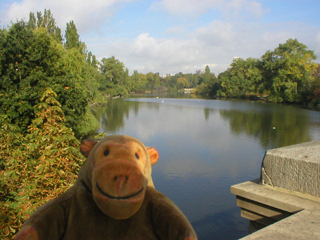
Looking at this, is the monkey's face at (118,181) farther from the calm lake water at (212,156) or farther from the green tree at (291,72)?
the green tree at (291,72)

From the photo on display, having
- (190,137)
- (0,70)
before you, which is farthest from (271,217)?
(190,137)

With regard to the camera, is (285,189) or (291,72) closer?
(285,189)

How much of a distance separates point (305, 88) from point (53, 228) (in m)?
37.1

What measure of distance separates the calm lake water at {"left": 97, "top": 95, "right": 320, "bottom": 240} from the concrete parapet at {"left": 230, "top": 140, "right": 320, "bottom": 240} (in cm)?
539

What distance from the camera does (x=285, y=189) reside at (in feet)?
Result: 5.55

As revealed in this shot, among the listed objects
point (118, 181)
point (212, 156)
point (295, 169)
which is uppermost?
point (118, 181)

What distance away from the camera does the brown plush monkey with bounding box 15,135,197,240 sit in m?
0.90

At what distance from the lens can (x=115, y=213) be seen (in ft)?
2.93

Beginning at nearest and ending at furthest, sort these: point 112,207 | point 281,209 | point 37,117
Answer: point 112,207, point 281,209, point 37,117

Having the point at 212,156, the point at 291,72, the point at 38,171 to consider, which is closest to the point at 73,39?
the point at 212,156

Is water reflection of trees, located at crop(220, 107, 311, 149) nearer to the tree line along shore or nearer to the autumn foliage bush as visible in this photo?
the tree line along shore

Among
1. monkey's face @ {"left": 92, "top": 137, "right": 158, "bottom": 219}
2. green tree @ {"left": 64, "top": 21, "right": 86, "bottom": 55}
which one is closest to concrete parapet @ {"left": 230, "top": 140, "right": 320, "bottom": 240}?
monkey's face @ {"left": 92, "top": 137, "right": 158, "bottom": 219}

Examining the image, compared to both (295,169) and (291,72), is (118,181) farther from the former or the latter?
(291,72)

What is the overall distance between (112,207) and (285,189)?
4.00 feet
